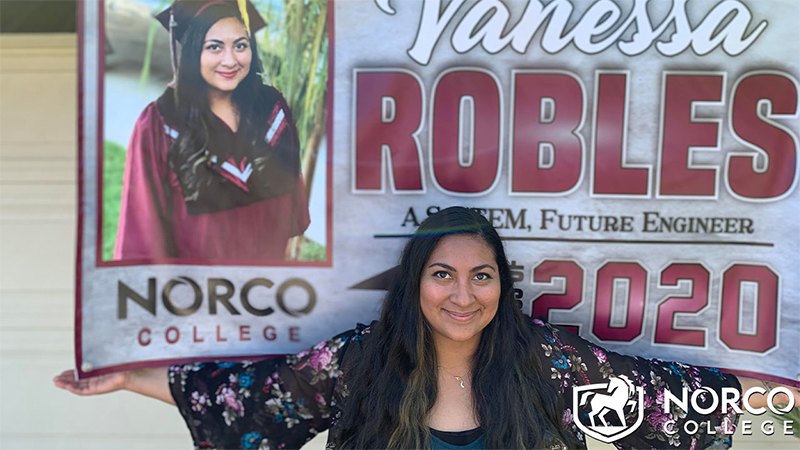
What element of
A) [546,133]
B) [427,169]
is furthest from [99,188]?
[546,133]

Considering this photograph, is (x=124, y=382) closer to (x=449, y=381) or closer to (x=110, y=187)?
(x=110, y=187)

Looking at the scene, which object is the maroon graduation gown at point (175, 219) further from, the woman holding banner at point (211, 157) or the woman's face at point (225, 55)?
the woman's face at point (225, 55)

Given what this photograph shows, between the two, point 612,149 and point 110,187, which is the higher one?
point 612,149

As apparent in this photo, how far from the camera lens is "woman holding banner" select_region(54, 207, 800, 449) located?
5.93ft

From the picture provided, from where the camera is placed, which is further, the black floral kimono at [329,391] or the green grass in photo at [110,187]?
the green grass in photo at [110,187]

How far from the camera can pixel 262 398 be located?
2.04 metres

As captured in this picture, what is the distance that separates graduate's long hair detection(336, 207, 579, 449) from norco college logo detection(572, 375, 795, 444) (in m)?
0.11

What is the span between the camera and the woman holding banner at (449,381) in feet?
5.93

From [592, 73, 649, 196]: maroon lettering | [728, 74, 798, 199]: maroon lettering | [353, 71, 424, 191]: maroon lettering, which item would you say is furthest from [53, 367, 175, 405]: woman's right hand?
[728, 74, 798, 199]: maroon lettering

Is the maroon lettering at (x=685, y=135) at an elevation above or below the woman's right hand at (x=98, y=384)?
above

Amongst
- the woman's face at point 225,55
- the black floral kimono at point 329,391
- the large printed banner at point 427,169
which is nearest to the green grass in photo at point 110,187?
the large printed banner at point 427,169

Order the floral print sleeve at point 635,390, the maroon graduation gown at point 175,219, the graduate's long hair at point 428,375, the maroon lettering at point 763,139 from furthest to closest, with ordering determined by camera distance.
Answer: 1. the maroon graduation gown at point 175,219
2. the maroon lettering at point 763,139
3. the floral print sleeve at point 635,390
4. the graduate's long hair at point 428,375

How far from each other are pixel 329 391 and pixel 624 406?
3.50 ft

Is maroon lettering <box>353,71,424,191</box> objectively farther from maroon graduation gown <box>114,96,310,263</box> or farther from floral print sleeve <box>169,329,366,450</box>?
floral print sleeve <box>169,329,366,450</box>
